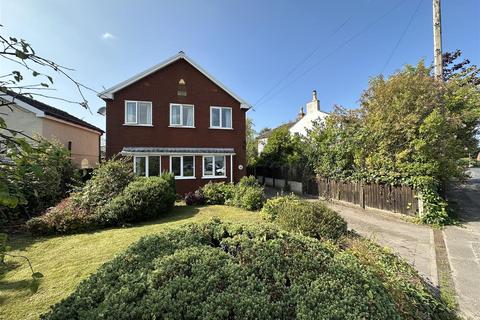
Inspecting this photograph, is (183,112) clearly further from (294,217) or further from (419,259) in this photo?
(419,259)

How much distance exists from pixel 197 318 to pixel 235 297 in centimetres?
42

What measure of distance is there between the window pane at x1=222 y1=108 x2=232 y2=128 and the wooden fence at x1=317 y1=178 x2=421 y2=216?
7342mm

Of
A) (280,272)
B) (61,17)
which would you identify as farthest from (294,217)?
(61,17)

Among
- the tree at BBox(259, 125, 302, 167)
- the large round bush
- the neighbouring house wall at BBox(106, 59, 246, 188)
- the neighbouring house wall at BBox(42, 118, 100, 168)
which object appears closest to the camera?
the large round bush

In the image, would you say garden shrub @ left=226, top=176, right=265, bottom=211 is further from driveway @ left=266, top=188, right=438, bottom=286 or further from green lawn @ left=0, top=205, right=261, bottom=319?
driveway @ left=266, top=188, right=438, bottom=286

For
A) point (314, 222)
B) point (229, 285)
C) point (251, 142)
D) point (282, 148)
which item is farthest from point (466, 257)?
point (251, 142)

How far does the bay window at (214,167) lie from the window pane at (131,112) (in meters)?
4.96

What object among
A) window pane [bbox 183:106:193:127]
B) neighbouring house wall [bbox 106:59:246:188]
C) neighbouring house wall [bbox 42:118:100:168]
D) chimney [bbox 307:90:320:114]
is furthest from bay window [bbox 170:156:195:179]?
chimney [bbox 307:90:320:114]

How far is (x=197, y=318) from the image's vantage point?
2.27m

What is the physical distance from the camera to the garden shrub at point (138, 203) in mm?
8969

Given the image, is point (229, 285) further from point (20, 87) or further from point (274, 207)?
point (274, 207)

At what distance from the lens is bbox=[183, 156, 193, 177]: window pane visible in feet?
50.5

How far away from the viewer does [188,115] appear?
52.0 ft

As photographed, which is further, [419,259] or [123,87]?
[123,87]
